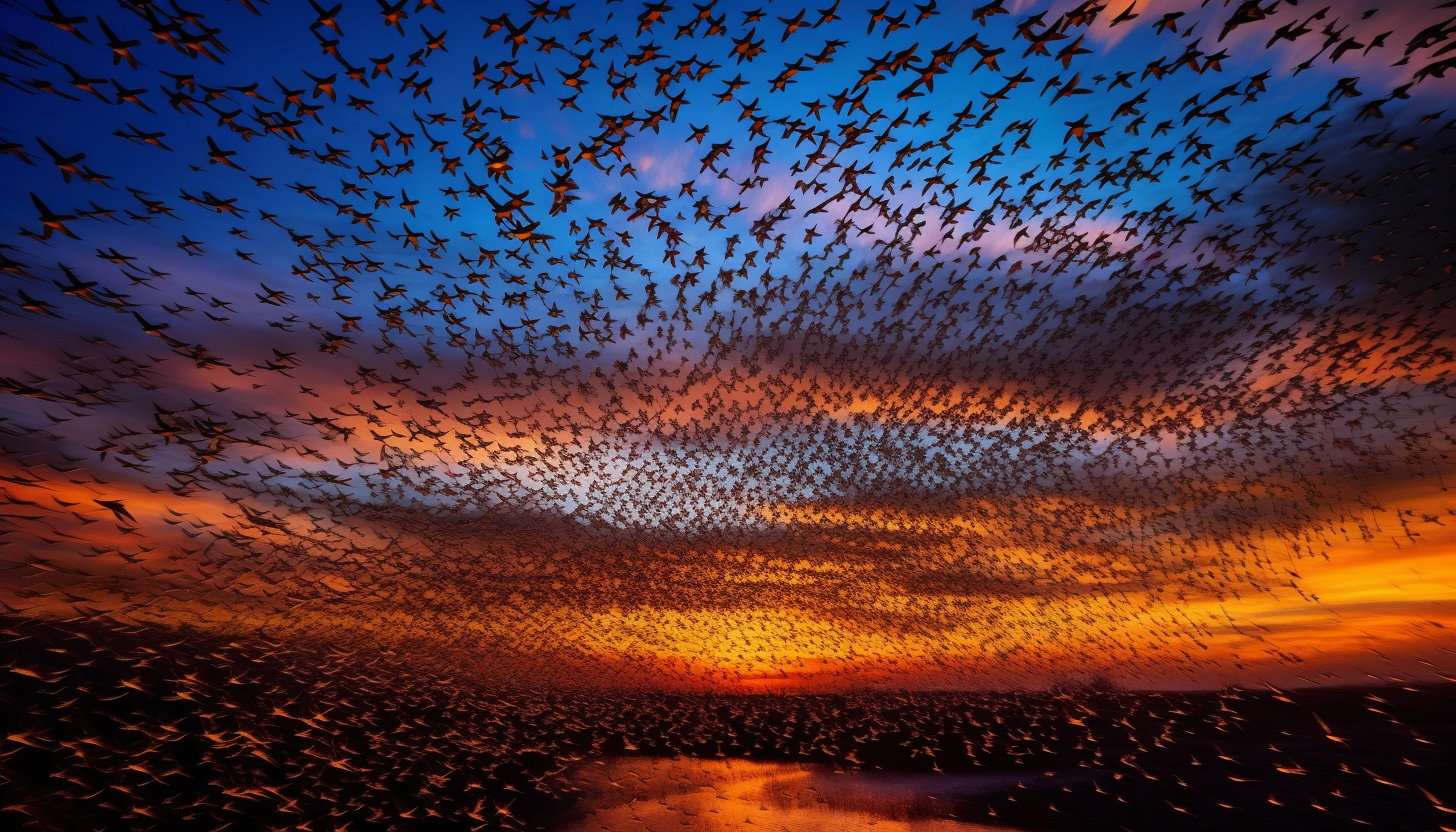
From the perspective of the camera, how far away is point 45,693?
101ft

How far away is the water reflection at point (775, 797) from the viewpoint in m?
23.8

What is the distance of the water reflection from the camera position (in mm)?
23766

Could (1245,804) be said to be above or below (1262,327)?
below

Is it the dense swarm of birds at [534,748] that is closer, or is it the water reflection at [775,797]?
the dense swarm of birds at [534,748]

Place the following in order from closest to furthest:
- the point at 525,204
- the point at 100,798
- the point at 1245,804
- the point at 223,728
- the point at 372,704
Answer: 1. the point at 525,204
2. the point at 100,798
3. the point at 1245,804
4. the point at 223,728
5. the point at 372,704

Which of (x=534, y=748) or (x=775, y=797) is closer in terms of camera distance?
(x=775, y=797)

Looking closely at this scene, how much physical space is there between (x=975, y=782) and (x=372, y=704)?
5020 cm

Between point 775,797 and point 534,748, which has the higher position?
point 775,797

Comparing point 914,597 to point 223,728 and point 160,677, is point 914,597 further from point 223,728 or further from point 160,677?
point 160,677

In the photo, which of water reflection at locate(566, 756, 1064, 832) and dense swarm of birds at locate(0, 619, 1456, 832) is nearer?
dense swarm of birds at locate(0, 619, 1456, 832)

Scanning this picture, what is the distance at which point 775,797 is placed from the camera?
1148 inches

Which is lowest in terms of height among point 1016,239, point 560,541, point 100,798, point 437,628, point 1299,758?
point 1299,758

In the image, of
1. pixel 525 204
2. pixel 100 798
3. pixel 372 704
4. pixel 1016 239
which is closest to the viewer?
pixel 525 204

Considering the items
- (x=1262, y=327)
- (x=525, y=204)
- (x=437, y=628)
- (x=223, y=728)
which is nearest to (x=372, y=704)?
(x=223, y=728)
